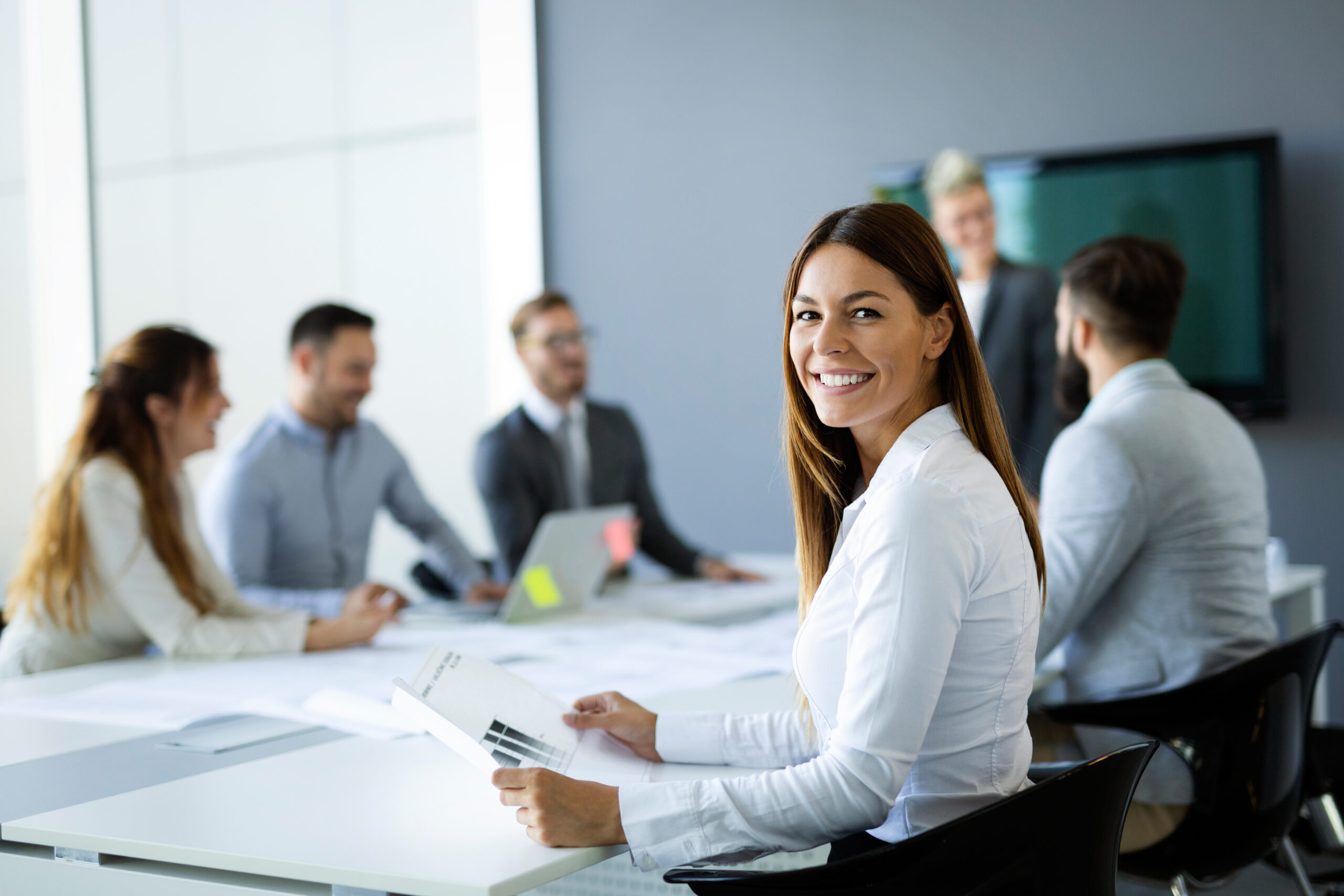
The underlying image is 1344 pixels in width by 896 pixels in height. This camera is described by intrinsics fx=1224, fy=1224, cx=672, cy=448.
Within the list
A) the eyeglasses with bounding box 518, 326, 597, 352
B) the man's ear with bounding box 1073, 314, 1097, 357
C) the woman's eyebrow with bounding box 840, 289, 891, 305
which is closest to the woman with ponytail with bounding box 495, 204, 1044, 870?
the woman's eyebrow with bounding box 840, 289, 891, 305

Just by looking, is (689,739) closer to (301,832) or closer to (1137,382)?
(301,832)

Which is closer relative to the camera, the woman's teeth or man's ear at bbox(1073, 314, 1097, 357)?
the woman's teeth

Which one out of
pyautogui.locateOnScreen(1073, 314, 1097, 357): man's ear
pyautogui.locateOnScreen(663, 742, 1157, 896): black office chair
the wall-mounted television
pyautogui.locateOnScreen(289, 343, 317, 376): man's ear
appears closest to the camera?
pyautogui.locateOnScreen(663, 742, 1157, 896): black office chair

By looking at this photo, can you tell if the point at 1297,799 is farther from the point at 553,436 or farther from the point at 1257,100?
the point at 1257,100

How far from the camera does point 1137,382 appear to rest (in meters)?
2.21

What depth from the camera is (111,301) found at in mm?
6055

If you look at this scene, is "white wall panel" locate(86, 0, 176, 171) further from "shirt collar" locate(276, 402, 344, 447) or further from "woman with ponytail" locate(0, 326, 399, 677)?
"woman with ponytail" locate(0, 326, 399, 677)

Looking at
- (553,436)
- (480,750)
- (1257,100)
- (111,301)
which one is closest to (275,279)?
(111,301)

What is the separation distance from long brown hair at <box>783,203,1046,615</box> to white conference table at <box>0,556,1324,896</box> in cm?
34

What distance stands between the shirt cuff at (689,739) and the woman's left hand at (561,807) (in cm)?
29

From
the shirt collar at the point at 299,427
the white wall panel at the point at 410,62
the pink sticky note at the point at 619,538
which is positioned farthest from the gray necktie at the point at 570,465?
Result: the white wall panel at the point at 410,62

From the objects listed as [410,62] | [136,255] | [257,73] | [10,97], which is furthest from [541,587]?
[10,97]

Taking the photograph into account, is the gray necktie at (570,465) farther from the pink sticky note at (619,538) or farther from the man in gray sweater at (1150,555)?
the man in gray sweater at (1150,555)

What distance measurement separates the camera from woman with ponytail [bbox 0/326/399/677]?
2428 mm
